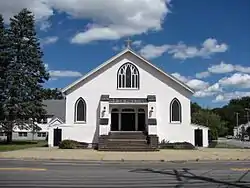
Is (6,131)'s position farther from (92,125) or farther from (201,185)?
(201,185)

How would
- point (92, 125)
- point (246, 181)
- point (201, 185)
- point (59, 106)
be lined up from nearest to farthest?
1. point (201, 185)
2. point (246, 181)
3. point (92, 125)
4. point (59, 106)

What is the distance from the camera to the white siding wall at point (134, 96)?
36.9 metres

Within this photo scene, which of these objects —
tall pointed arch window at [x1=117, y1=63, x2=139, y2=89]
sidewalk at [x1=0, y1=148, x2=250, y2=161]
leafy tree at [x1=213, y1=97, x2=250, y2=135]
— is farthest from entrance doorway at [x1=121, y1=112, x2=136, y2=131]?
leafy tree at [x1=213, y1=97, x2=250, y2=135]

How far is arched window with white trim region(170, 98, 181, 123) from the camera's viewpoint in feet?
122

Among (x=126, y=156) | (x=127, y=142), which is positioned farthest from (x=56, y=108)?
(x=126, y=156)

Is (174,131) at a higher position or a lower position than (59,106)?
lower

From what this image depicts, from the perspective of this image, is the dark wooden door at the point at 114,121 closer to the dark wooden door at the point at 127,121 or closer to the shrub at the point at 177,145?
the dark wooden door at the point at 127,121

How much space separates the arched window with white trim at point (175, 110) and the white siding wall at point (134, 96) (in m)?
0.32

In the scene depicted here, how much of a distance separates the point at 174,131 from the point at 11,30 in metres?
23.9

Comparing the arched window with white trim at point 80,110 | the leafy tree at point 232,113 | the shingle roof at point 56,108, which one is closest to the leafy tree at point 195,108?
the shingle roof at point 56,108

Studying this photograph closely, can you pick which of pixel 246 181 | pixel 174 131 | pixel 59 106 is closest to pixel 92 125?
pixel 174 131

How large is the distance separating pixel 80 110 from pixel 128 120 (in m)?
4.70

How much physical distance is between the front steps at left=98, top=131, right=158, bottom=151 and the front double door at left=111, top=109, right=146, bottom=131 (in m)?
2.29

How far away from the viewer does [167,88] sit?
123 feet
